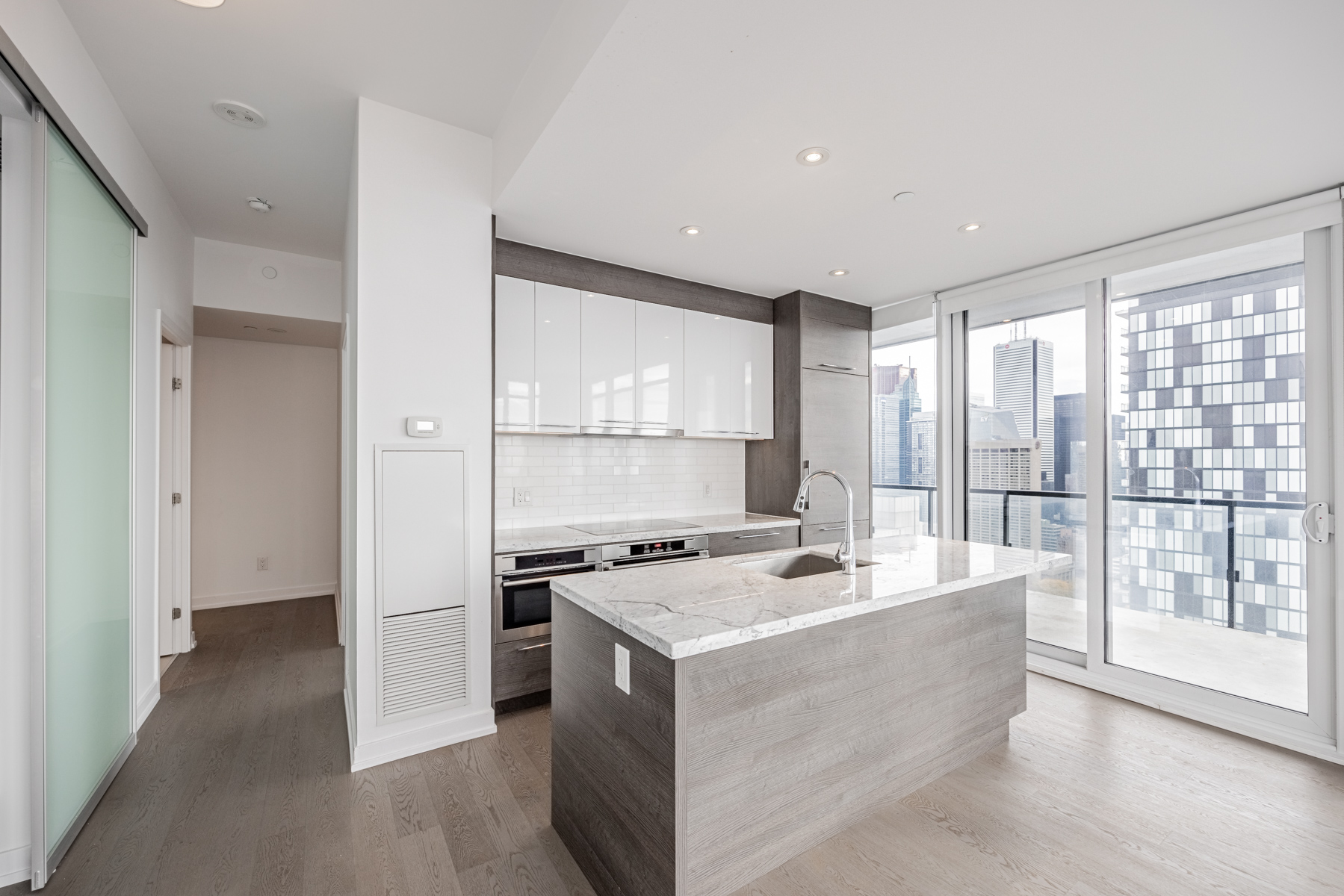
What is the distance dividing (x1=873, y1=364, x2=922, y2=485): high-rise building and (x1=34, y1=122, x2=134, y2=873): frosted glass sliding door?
4.61m

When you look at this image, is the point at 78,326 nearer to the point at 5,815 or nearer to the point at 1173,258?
the point at 5,815

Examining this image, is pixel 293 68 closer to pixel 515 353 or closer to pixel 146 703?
pixel 515 353

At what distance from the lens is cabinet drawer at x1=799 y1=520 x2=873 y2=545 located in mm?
4281

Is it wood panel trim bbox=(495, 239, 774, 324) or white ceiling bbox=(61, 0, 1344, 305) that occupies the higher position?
white ceiling bbox=(61, 0, 1344, 305)

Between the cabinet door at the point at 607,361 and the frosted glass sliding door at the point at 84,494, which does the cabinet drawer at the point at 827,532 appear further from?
the frosted glass sliding door at the point at 84,494

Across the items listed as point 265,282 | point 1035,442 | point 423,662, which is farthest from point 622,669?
point 265,282

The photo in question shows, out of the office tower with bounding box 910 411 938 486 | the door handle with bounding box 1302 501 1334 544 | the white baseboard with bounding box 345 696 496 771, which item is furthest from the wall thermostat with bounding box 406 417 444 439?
the door handle with bounding box 1302 501 1334 544

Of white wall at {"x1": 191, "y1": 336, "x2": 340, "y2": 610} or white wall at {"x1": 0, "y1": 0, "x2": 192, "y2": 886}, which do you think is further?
white wall at {"x1": 191, "y1": 336, "x2": 340, "y2": 610}

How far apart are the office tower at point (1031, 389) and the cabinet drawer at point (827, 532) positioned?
1.24 m

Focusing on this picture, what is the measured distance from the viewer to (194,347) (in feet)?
16.3

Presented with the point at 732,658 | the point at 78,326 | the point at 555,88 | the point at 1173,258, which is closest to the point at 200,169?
the point at 78,326

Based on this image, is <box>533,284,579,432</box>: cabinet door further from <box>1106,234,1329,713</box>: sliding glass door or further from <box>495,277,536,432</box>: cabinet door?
<box>1106,234,1329,713</box>: sliding glass door

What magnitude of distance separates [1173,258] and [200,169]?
16.8 ft

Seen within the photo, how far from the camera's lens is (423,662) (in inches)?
104
